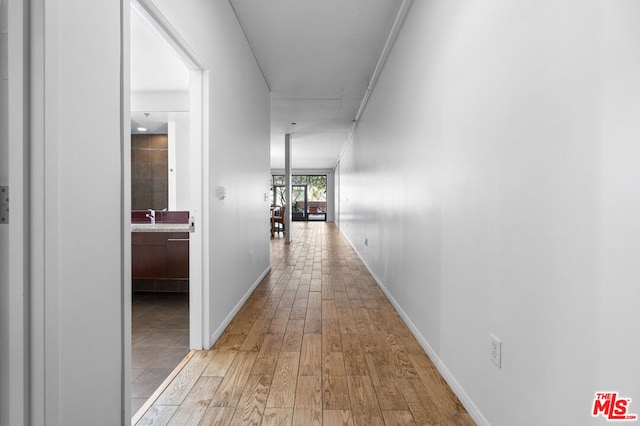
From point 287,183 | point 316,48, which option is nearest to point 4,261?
point 316,48

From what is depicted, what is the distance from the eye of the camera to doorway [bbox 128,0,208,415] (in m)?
2.16

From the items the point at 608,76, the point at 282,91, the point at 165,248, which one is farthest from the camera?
the point at 282,91

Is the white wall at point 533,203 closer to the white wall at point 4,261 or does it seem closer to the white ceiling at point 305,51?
the white ceiling at point 305,51

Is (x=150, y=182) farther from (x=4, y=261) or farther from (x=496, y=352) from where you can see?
(x=496, y=352)

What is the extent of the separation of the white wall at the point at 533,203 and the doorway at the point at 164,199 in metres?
1.55

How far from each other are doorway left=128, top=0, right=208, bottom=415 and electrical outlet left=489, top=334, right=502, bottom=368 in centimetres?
166

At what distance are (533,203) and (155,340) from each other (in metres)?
2.62

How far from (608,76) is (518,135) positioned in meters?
0.38

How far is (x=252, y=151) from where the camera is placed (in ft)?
12.4

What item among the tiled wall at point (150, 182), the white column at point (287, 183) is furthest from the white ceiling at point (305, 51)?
the white column at point (287, 183)

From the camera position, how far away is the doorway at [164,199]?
7.10 feet

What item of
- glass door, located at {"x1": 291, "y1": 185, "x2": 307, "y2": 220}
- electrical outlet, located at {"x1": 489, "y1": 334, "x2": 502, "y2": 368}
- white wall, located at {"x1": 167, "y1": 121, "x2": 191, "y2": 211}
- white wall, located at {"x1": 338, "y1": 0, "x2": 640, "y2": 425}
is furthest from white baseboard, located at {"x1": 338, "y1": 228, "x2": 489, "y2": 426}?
glass door, located at {"x1": 291, "y1": 185, "x2": 307, "y2": 220}

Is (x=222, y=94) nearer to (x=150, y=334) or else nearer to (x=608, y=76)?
(x=150, y=334)

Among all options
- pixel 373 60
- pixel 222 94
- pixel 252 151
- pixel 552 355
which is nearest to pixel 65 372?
pixel 552 355
